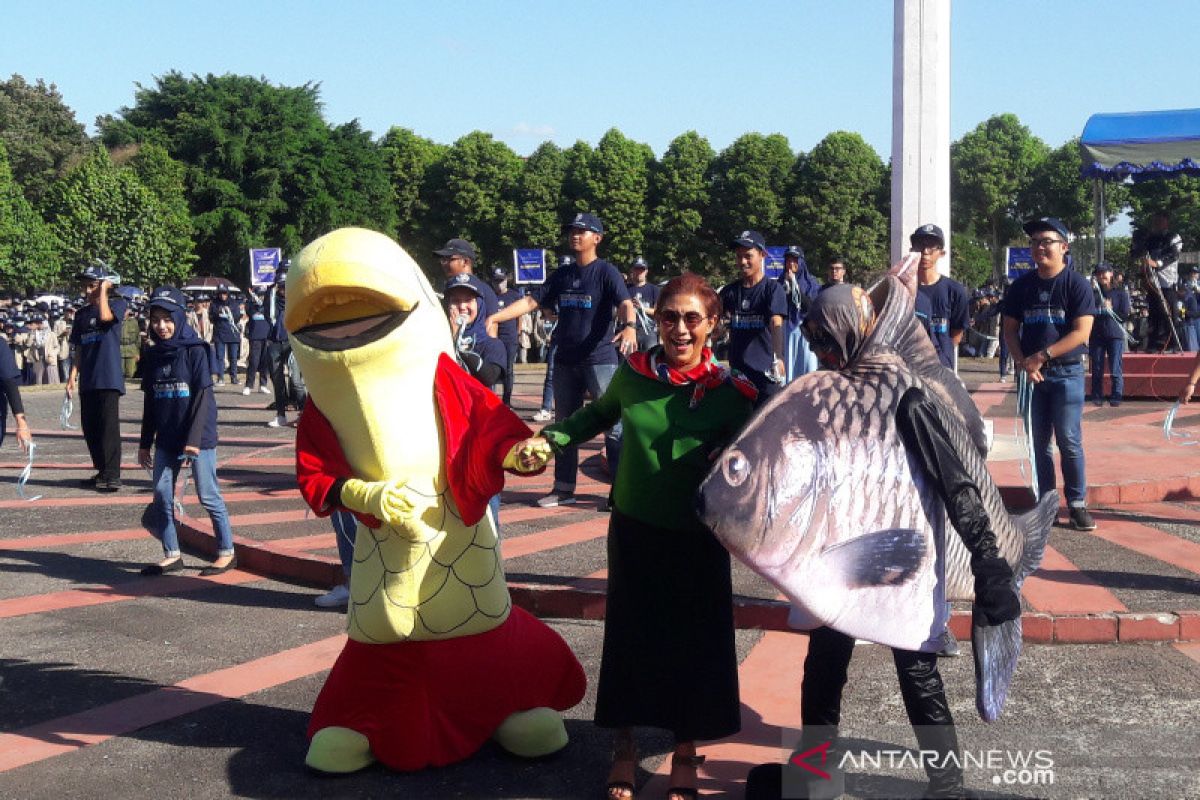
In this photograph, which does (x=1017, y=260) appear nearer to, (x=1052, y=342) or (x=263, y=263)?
(x=263, y=263)

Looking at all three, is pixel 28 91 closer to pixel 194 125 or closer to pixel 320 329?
pixel 194 125

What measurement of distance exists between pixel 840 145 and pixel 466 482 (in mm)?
48460

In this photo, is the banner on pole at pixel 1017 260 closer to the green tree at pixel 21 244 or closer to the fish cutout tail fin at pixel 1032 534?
the fish cutout tail fin at pixel 1032 534

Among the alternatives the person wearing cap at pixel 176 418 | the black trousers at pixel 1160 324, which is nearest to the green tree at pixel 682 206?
the black trousers at pixel 1160 324

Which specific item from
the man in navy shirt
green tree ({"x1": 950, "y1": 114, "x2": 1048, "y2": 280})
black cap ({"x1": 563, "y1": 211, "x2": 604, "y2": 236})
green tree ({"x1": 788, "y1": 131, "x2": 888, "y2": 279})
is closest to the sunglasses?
the man in navy shirt

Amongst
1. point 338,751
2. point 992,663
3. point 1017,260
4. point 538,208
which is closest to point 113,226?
point 538,208

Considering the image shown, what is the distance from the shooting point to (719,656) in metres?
3.94

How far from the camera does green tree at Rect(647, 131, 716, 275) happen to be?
166 ft

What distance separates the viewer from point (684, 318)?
12.9 feet

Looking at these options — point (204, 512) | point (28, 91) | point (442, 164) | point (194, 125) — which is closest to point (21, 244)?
point (194, 125)

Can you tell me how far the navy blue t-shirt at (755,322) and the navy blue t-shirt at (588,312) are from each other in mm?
946

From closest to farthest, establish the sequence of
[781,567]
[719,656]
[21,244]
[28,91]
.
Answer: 1. [781,567]
2. [719,656]
3. [21,244]
4. [28,91]

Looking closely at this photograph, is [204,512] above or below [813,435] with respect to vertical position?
below

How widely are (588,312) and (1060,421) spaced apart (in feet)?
10.4
